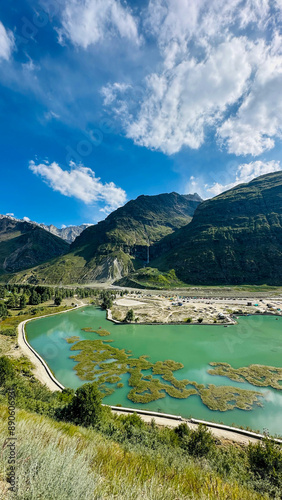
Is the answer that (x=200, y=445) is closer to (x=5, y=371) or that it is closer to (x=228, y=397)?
(x=228, y=397)

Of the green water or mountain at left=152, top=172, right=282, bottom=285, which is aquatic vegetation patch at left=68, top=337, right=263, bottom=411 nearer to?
the green water

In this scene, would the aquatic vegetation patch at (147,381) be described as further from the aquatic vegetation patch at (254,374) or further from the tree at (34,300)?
the tree at (34,300)

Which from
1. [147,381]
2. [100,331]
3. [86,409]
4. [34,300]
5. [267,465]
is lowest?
[147,381]

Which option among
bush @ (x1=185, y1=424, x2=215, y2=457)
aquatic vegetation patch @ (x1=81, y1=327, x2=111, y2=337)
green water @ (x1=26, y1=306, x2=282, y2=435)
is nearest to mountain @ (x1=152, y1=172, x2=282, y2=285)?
green water @ (x1=26, y1=306, x2=282, y2=435)

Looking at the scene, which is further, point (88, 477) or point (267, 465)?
point (267, 465)

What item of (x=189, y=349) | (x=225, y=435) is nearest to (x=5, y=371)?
(x=225, y=435)

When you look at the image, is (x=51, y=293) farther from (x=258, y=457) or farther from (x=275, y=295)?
(x=275, y=295)

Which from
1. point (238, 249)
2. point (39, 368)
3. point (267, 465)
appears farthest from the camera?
point (238, 249)
